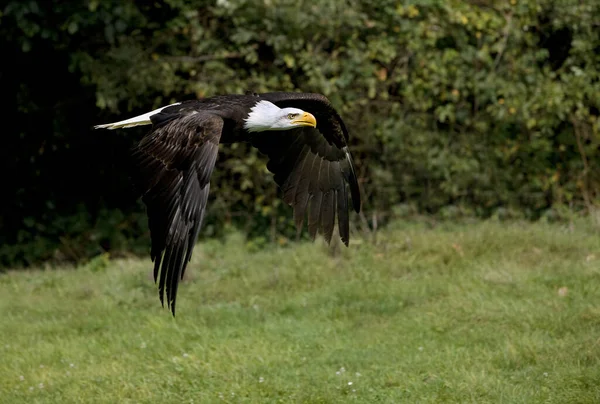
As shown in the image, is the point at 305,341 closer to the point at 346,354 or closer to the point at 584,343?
the point at 346,354

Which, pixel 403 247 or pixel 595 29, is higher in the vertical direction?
pixel 595 29

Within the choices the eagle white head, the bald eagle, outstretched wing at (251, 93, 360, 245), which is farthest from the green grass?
the eagle white head

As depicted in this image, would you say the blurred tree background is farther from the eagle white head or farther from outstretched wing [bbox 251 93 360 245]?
the eagle white head

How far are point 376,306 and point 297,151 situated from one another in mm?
1212

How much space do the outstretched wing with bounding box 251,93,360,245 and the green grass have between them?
0.78 meters

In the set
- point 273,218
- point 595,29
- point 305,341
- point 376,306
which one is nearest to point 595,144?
point 595,29

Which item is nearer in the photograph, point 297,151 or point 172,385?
point 172,385

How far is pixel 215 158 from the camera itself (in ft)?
16.4

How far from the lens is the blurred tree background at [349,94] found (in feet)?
33.6

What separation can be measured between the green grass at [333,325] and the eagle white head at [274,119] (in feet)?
4.46

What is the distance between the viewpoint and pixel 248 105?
19.3ft

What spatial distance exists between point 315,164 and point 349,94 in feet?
13.0

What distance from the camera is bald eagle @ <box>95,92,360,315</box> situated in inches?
188

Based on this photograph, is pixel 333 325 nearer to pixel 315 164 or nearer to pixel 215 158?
pixel 315 164
